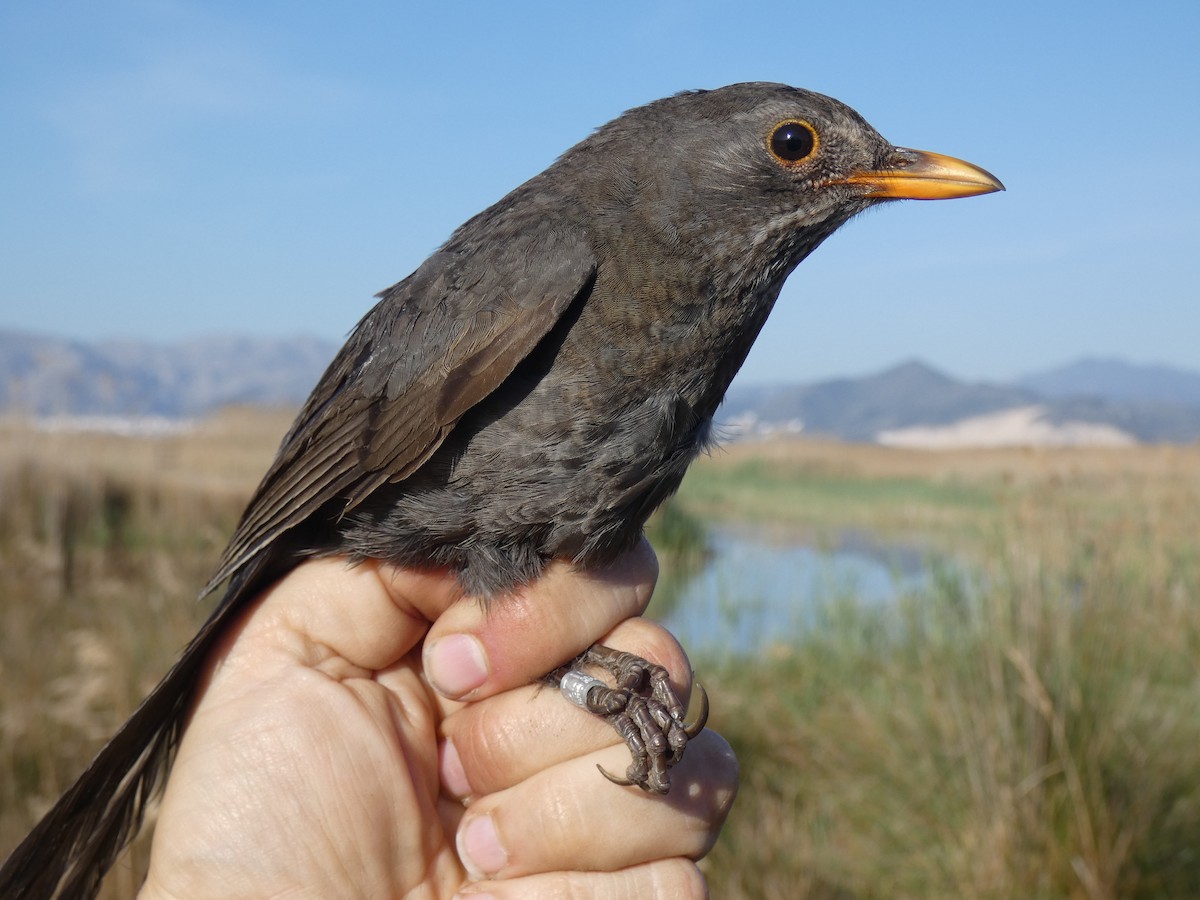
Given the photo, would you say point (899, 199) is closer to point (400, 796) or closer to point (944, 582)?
point (400, 796)

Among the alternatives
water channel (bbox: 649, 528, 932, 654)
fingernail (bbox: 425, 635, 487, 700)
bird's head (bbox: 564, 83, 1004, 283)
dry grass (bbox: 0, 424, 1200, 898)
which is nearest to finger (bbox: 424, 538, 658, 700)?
fingernail (bbox: 425, 635, 487, 700)

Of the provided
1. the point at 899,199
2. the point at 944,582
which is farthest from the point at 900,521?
the point at 899,199

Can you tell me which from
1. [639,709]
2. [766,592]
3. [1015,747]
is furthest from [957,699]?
[766,592]

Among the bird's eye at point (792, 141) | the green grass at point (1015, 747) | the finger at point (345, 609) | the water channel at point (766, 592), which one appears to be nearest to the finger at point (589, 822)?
the finger at point (345, 609)

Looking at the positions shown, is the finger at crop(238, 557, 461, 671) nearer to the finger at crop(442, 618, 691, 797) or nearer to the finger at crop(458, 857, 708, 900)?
the finger at crop(442, 618, 691, 797)

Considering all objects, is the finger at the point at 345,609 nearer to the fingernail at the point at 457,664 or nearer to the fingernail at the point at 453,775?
the fingernail at the point at 457,664

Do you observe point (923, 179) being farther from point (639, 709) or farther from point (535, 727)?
point (535, 727)

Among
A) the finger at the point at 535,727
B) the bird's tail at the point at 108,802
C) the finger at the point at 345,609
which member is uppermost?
the finger at the point at 345,609
